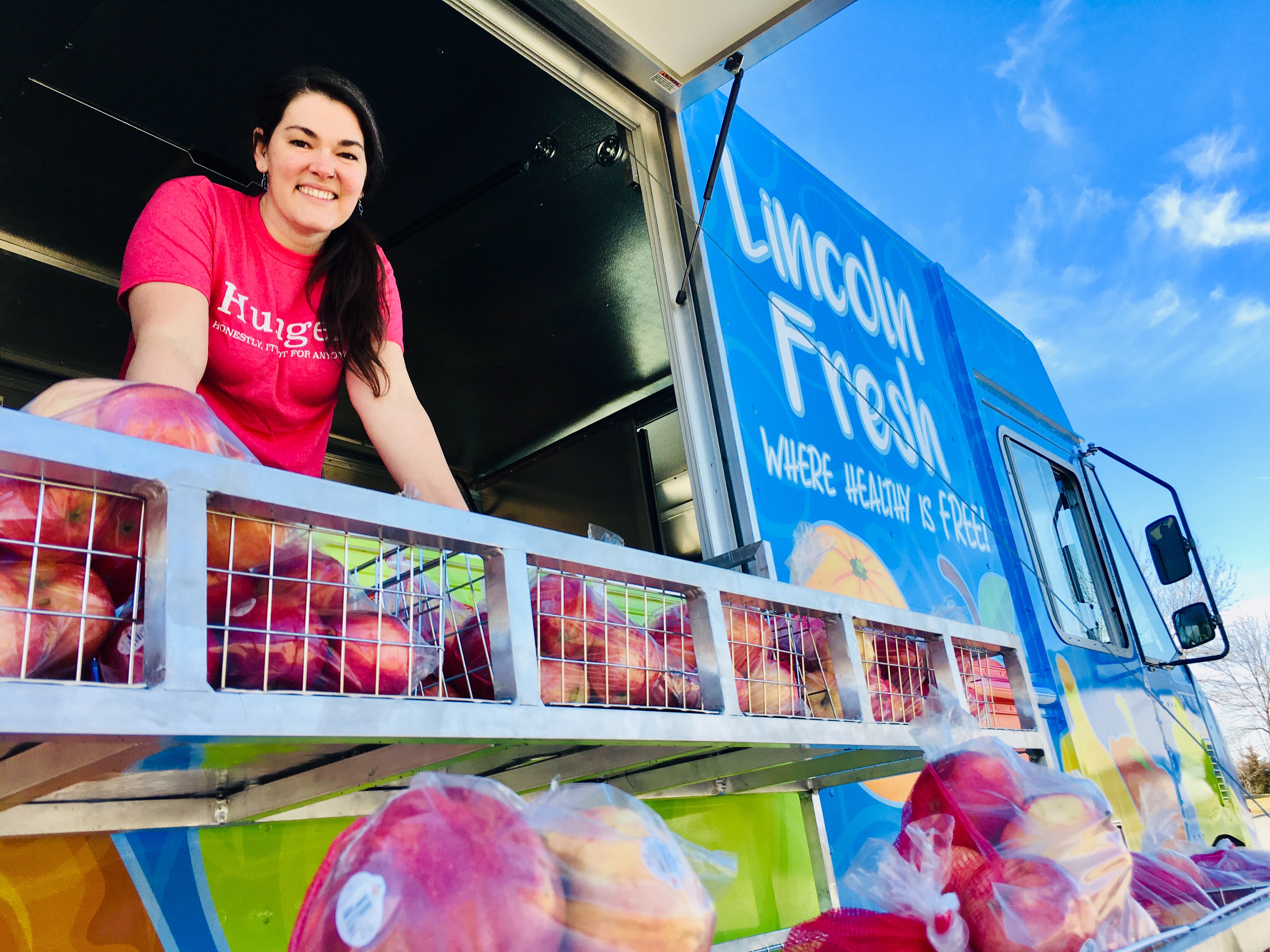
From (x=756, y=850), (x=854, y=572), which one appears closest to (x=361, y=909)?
(x=756, y=850)

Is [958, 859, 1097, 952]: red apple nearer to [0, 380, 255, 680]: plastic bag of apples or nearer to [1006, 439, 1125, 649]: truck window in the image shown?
[0, 380, 255, 680]: plastic bag of apples

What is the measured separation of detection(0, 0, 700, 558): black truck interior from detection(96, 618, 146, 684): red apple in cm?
231

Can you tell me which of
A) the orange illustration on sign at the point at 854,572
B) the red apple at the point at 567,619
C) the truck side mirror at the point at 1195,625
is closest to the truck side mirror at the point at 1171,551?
the truck side mirror at the point at 1195,625

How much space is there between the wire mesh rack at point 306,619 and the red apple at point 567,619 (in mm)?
88

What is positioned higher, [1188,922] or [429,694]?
[429,694]

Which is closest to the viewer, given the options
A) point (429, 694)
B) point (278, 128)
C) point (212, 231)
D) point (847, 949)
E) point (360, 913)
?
point (360, 913)

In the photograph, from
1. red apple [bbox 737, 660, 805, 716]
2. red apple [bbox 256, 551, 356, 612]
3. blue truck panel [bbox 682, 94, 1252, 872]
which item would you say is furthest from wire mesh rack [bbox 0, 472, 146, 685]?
blue truck panel [bbox 682, 94, 1252, 872]

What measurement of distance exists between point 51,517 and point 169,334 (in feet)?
2.57

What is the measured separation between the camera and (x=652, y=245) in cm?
A: 263

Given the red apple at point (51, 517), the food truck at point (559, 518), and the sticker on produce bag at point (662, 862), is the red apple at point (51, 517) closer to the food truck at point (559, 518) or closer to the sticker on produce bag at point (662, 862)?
the food truck at point (559, 518)

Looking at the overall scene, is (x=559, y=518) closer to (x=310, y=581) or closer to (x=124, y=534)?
(x=310, y=581)

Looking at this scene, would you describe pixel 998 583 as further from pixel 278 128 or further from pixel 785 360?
pixel 278 128

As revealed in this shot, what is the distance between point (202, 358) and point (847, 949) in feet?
3.94

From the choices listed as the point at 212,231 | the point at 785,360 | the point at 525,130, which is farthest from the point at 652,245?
the point at 212,231
